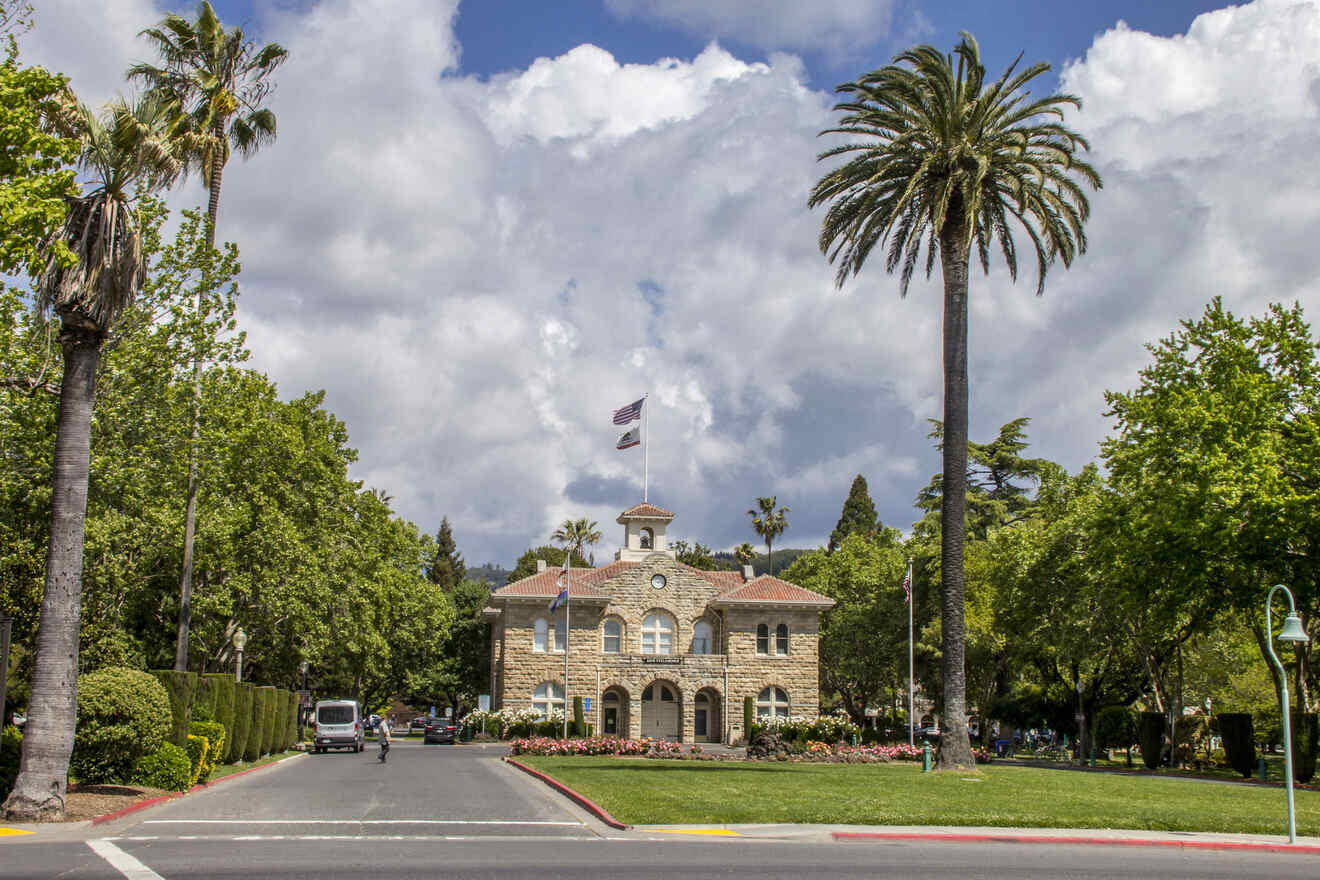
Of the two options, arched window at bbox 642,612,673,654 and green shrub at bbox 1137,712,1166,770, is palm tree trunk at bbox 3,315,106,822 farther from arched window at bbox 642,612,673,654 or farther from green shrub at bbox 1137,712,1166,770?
arched window at bbox 642,612,673,654

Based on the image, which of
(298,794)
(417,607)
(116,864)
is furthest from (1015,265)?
(417,607)

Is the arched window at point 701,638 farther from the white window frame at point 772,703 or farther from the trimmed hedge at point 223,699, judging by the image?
the trimmed hedge at point 223,699

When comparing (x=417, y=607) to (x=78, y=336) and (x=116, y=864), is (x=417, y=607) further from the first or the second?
(x=116, y=864)

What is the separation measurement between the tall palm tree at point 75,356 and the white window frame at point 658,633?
1809 inches

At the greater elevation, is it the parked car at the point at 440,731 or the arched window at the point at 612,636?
the arched window at the point at 612,636

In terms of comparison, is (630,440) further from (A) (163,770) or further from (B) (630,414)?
(A) (163,770)

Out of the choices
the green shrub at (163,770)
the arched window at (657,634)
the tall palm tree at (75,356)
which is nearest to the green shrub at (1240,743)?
the arched window at (657,634)

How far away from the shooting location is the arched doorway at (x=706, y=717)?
208ft

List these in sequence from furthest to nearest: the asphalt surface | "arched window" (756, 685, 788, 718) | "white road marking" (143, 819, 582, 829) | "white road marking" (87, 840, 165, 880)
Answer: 1. "arched window" (756, 685, 788, 718)
2. "white road marking" (143, 819, 582, 829)
3. the asphalt surface
4. "white road marking" (87, 840, 165, 880)

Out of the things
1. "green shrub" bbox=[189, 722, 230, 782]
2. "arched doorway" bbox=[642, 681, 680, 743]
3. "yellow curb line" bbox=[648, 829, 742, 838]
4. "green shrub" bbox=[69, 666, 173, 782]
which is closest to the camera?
"yellow curb line" bbox=[648, 829, 742, 838]

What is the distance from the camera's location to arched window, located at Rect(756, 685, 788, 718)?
207 ft

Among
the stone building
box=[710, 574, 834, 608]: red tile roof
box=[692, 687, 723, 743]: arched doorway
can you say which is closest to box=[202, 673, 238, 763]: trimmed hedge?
the stone building

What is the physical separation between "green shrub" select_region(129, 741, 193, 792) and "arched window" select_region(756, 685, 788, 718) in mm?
42897

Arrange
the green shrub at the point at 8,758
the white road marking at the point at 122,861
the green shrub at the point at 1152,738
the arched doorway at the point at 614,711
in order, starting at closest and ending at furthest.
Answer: the white road marking at the point at 122,861 < the green shrub at the point at 8,758 < the green shrub at the point at 1152,738 < the arched doorway at the point at 614,711
